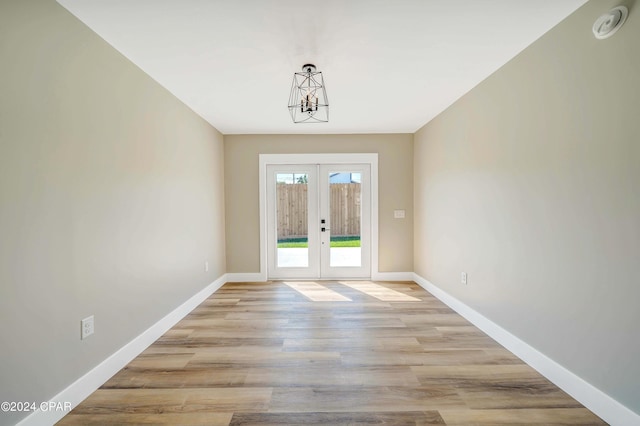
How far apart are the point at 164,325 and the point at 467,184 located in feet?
11.4

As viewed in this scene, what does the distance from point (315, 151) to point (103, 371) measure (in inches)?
145

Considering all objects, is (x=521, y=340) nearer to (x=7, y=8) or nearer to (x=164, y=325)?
(x=164, y=325)

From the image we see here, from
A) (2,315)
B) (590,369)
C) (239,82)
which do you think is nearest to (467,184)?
(590,369)

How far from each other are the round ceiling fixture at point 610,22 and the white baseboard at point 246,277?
4523mm

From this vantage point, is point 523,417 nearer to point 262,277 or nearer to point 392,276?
point 392,276

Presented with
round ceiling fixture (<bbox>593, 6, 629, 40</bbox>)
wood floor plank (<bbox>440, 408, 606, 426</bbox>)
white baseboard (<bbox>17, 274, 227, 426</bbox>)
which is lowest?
wood floor plank (<bbox>440, 408, 606, 426</bbox>)

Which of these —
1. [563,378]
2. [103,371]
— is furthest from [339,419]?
[103,371]

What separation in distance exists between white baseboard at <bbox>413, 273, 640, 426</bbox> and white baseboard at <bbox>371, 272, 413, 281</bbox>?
1.65 m

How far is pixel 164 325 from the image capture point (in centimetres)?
287

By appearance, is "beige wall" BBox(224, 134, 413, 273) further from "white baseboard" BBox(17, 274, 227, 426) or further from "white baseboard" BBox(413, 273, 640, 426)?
"white baseboard" BBox(413, 273, 640, 426)

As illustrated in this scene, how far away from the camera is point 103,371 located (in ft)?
6.66

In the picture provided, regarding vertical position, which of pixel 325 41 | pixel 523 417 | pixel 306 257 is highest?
pixel 325 41

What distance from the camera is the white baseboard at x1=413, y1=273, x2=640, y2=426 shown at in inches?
62.2

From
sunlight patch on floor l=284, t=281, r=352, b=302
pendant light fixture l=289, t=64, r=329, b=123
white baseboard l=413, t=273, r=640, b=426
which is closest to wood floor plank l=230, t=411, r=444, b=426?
white baseboard l=413, t=273, r=640, b=426
